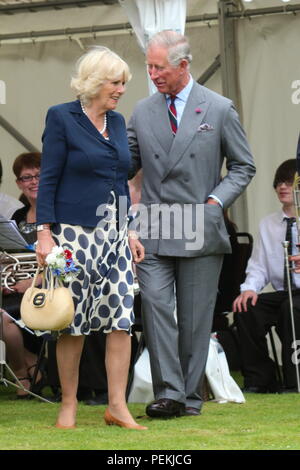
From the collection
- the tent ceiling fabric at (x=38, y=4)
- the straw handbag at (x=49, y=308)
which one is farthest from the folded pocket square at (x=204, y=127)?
the tent ceiling fabric at (x=38, y=4)

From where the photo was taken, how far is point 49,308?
566 cm

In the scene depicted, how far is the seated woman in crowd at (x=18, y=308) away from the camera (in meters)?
8.12

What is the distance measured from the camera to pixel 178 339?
21.6 ft

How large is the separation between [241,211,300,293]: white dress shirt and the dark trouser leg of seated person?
0.17 m

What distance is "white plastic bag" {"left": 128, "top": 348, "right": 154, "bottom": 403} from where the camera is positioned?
23.6 feet

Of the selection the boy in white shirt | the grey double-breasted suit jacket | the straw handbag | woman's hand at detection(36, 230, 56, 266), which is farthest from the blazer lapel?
the boy in white shirt

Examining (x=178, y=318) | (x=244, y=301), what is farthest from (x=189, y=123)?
(x=244, y=301)

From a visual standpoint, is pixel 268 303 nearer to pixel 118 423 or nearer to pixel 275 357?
pixel 275 357

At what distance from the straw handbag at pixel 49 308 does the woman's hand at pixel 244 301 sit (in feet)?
8.86
